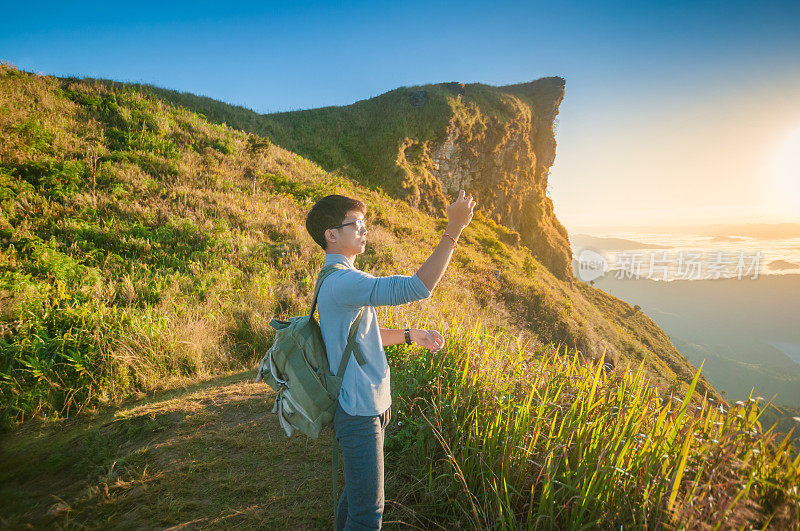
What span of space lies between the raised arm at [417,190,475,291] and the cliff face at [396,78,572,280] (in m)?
23.6

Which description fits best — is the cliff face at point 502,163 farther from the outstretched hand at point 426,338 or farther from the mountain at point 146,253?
the outstretched hand at point 426,338

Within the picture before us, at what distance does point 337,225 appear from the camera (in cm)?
188

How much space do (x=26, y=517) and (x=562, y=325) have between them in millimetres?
16871

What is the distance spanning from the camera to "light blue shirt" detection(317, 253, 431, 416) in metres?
1.52

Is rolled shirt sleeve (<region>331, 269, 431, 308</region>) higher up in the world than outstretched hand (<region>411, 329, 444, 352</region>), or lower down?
higher up

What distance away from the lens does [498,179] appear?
35.7 meters

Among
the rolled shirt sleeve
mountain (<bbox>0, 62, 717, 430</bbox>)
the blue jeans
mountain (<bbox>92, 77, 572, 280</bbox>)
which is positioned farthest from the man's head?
mountain (<bbox>92, 77, 572, 280</bbox>)

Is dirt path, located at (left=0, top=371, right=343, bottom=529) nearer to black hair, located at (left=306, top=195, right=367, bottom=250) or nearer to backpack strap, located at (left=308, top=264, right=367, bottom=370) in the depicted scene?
backpack strap, located at (left=308, top=264, right=367, bottom=370)

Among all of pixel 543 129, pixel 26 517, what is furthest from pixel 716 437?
pixel 543 129

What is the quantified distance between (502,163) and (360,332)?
38591 mm

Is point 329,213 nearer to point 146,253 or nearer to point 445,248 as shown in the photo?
point 445,248

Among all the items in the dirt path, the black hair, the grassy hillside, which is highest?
the black hair

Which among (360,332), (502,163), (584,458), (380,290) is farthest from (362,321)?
(502,163)

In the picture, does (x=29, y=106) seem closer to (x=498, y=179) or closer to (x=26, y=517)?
(x=26, y=517)
